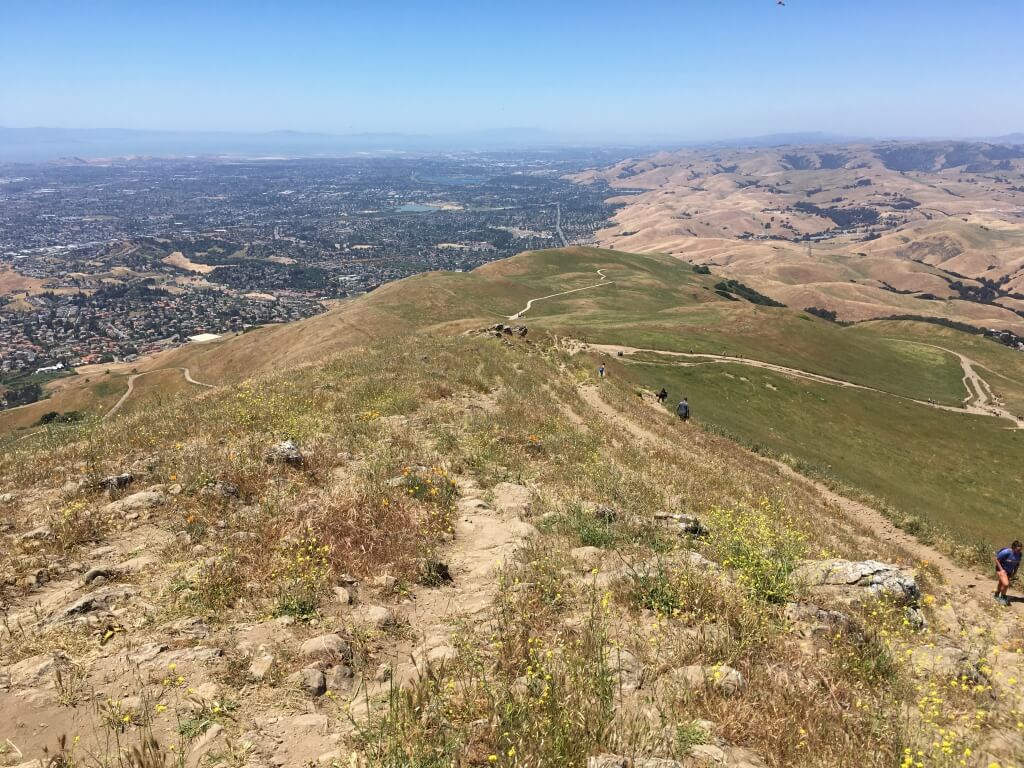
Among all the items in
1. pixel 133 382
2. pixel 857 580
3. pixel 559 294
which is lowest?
pixel 133 382

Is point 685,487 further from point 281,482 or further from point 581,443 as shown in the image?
point 281,482

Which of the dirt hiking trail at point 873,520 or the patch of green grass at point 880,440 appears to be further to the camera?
the patch of green grass at point 880,440

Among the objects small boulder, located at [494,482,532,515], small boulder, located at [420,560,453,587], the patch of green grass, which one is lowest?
the patch of green grass

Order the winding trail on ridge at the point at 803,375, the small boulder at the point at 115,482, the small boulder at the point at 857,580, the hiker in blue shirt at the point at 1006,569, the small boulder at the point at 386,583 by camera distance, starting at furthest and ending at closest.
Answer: the winding trail on ridge at the point at 803,375 → the hiker in blue shirt at the point at 1006,569 → the small boulder at the point at 115,482 → the small boulder at the point at 857,580 → the small boulder at the point at 386,583

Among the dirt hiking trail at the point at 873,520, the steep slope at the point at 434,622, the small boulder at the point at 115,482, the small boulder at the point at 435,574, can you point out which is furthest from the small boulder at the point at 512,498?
the dirt hiking trail at the point at 873,520

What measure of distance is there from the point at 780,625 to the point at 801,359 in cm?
6648

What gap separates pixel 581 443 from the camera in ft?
62.4

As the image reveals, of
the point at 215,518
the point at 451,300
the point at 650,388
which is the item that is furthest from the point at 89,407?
the point at 215,518

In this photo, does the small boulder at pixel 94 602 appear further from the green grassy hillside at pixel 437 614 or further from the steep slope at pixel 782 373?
the steep slope at pixel 782 373

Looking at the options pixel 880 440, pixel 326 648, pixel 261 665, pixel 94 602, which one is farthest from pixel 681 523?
pixel 880 440

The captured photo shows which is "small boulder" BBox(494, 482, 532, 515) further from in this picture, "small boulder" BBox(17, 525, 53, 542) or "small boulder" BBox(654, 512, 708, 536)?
"small boulder" BBox(17, 525, 53, 542)

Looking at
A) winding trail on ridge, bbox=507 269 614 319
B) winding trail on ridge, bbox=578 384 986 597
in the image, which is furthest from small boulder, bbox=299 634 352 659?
winding trail on ridge, bbox=507 269 614 319

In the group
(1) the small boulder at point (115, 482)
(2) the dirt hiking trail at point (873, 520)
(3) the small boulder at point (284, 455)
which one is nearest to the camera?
(1) the small boulder at point (115, 482)

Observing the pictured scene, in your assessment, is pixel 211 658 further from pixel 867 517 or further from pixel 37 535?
pixel 867 517
